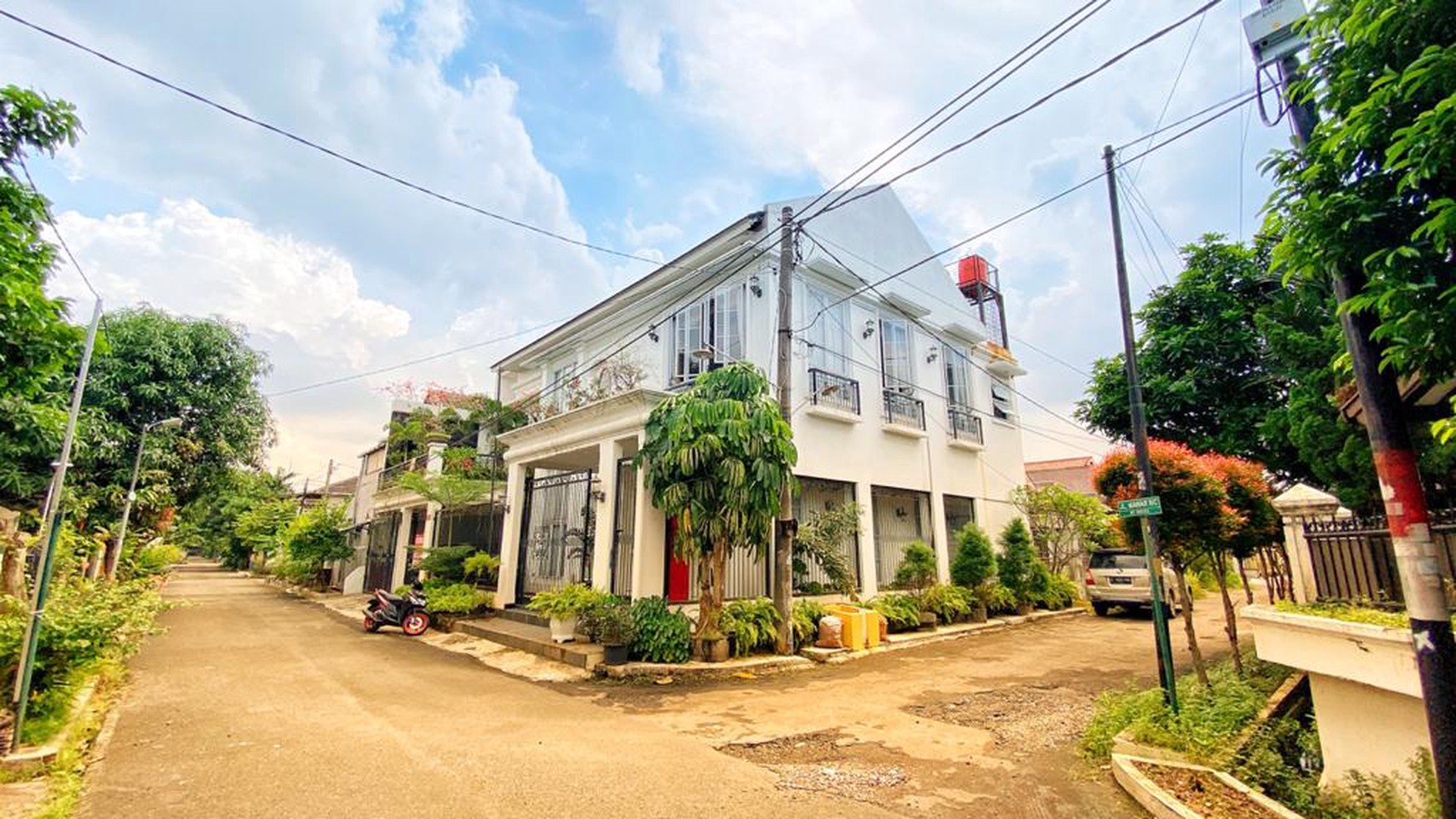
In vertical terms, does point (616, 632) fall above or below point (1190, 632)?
below

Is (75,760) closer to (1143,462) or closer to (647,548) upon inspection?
(647,548)

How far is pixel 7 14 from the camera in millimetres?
4867

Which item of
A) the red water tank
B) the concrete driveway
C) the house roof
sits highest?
the red water tank

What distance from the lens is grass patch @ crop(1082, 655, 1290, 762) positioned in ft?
16.2

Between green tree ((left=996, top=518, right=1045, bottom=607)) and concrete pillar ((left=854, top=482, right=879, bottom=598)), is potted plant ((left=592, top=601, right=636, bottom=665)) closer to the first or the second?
concrete pillar ((left=854, top=482, right=879, bottom=598))

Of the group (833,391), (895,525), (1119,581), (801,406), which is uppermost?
(833,391)

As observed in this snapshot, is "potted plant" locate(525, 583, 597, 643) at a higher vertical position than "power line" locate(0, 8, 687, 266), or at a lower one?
lower

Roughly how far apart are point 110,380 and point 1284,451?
70.9 ft

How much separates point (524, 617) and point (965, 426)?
11.7m

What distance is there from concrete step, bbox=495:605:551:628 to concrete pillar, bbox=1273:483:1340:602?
972cm

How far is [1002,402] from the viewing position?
1814cm

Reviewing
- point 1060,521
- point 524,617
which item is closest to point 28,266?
point 524,617

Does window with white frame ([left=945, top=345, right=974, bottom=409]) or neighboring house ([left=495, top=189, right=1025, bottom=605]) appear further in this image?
window with white frame ([left=945, top=345, right=974, bottom=409])

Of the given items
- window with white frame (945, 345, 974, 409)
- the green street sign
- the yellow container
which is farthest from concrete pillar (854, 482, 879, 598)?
the green street sign
